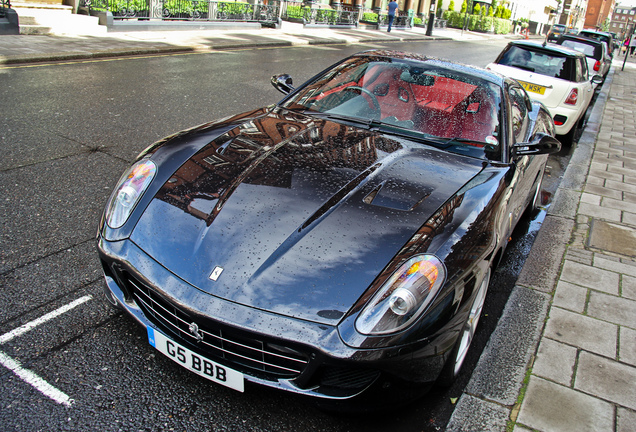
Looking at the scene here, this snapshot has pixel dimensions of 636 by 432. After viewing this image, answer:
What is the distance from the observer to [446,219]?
7.82 ft

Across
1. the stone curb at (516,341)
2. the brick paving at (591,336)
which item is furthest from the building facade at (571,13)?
the stone curb at (516,341)

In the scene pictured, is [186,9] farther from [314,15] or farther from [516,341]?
[516,341]

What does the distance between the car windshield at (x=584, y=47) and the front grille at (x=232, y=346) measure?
15.1 metres

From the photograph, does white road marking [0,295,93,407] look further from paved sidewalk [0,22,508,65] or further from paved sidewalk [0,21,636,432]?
paved sidewalk [0,22,508,65]

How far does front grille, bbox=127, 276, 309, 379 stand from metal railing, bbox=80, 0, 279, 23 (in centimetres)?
1545

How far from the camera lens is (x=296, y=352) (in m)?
1.90

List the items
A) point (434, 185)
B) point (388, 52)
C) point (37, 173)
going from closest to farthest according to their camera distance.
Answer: point (434, 185)
point (388, 52)
point (37, 173)

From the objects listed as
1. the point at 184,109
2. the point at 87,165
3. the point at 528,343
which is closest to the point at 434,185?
the point at 528,343

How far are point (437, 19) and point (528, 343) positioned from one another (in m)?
48.2

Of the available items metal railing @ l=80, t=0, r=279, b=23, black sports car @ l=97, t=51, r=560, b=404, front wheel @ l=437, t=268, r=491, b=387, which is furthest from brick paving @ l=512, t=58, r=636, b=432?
metal railing @ l=80, t=0, r=279, b=23

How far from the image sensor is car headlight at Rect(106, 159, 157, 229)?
2420 millimetres

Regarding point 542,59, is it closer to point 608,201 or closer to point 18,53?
point 608,201

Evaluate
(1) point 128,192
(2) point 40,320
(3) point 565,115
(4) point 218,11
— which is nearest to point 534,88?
(3) point 565,115

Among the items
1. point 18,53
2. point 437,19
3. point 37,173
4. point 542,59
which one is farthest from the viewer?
point 437,19
